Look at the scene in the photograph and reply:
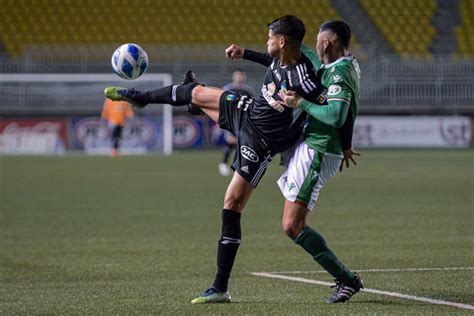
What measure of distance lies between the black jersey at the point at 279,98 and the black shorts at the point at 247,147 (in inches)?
2.1

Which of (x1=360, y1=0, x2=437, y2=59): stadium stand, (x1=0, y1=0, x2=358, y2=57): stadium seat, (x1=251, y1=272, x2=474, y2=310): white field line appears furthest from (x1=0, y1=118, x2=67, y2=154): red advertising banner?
(x1=251, y1=272, x2=474, y2=310): white field line

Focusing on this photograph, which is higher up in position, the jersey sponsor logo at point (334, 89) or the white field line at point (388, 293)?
the jersey sponsor logo at point (334, 89)

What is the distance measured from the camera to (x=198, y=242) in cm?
1133

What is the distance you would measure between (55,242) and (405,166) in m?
16.1

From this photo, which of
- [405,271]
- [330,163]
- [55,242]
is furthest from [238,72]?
[330,163]

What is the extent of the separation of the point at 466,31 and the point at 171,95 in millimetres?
31736

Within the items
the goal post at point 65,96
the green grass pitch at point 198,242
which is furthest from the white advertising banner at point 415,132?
the green grass pitch at point 198,242

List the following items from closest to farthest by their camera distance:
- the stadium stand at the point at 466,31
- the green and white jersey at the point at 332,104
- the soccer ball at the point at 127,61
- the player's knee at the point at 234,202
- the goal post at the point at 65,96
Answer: the green and white jersey at the point at 332,104 → the player's knee at the point at 234,202 → the soccer ball at the point at 127,61 → the goal post at the point at 65,96 → the stadium stand at the point at 466,31

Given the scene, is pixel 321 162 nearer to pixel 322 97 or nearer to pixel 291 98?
pixel 322 97

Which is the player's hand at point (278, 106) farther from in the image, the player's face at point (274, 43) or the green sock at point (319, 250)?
the green sock at point (319, 250)

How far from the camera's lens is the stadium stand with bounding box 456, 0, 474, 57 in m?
37.0

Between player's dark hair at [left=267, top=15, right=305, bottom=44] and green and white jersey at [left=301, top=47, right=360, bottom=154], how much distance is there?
0.21m

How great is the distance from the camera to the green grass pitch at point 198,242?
23.9 ft

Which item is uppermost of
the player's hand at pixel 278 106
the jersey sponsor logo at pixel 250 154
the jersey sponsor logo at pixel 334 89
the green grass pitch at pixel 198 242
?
the jersey sponsor logo at pixel 334 89
